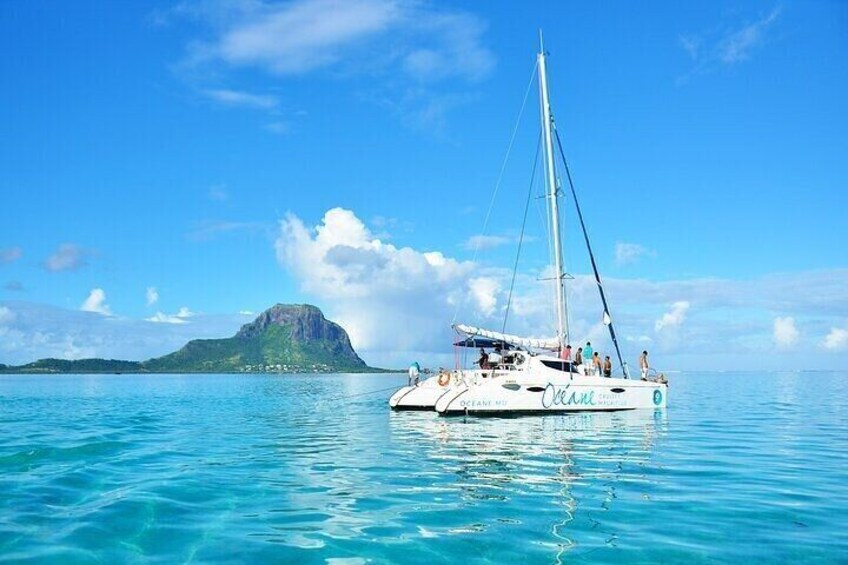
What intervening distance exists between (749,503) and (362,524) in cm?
852

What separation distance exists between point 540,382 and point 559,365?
6.94ft

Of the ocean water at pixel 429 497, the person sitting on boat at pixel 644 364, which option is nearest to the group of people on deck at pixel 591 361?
the person sitting on boat at pixel 644 364

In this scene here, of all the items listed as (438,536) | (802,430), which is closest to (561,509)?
(438,536)

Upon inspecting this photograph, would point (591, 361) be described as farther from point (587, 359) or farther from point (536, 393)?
point (536, 393)

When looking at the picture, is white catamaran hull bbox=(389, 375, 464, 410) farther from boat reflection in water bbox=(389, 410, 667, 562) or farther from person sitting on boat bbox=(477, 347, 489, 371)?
boat reflection in water bbox=(389, 410, 667, 562)

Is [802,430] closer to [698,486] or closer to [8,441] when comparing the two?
[698,486]

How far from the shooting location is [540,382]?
3553 cm

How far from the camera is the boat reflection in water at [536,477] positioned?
A: 459 inches

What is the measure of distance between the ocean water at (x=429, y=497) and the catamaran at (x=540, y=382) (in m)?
5.81

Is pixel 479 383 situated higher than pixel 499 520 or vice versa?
pixel 479 383

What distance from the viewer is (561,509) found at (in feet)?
43.9

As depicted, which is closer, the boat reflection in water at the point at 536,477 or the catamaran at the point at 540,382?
the boat reflection in water at the point at 536,477

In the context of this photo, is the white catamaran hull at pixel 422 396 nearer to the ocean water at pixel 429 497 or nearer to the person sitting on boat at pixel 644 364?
the ocean water at pixel 429 497

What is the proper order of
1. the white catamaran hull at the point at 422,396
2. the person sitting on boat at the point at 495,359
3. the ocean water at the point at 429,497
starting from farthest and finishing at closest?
the person sitting on boat at the point at 495,359 < the white catamaran hull at the point at 422,396 < the ocean water at the point at 429,497
